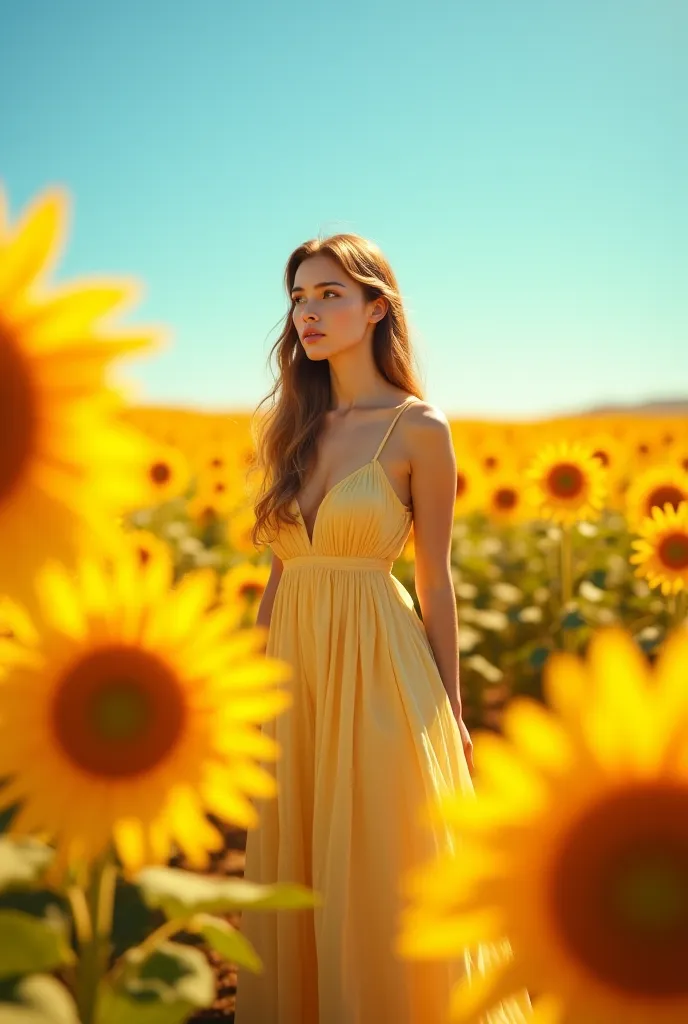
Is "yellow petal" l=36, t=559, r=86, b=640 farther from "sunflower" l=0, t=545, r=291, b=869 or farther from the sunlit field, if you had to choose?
the sunlit field

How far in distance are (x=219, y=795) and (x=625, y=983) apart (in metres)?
0.48

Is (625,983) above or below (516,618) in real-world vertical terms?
above

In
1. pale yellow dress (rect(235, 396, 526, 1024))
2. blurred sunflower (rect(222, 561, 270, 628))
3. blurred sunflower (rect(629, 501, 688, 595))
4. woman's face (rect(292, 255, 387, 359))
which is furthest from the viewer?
blurred sunflower (rect(222, 561, 270, 628))

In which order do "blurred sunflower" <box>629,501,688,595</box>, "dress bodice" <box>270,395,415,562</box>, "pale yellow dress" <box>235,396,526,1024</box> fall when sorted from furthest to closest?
"blurred sunflower" <box>629,501,688,595</box>
"dress bodice" <box>270,395,415,562</box>
"pale yellow dress" <box>235,396,526,1024</box>

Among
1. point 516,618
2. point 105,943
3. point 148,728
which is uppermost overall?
point 148,728

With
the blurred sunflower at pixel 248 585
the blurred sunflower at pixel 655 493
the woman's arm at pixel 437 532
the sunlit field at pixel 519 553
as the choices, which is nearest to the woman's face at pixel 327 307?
the woman's arm at pixel 437 532

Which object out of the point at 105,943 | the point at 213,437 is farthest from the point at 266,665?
the point at 213,437

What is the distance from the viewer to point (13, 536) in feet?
2.75

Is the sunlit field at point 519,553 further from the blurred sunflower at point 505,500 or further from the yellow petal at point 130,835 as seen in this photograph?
the yellow petal at point 130,835

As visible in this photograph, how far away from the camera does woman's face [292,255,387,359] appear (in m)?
2.81

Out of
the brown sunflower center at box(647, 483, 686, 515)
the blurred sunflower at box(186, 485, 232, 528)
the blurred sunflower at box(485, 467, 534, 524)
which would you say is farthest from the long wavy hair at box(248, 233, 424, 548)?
the blurred sunflower at box(186, 485, 232, 528)

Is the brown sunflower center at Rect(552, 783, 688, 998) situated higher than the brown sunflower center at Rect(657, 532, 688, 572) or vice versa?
the brown sunflower center at Rect(552, 783, 688, 998)

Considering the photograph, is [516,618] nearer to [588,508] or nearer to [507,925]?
[588,508]

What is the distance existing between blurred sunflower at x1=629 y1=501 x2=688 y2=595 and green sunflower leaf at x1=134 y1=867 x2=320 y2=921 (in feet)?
11.2
